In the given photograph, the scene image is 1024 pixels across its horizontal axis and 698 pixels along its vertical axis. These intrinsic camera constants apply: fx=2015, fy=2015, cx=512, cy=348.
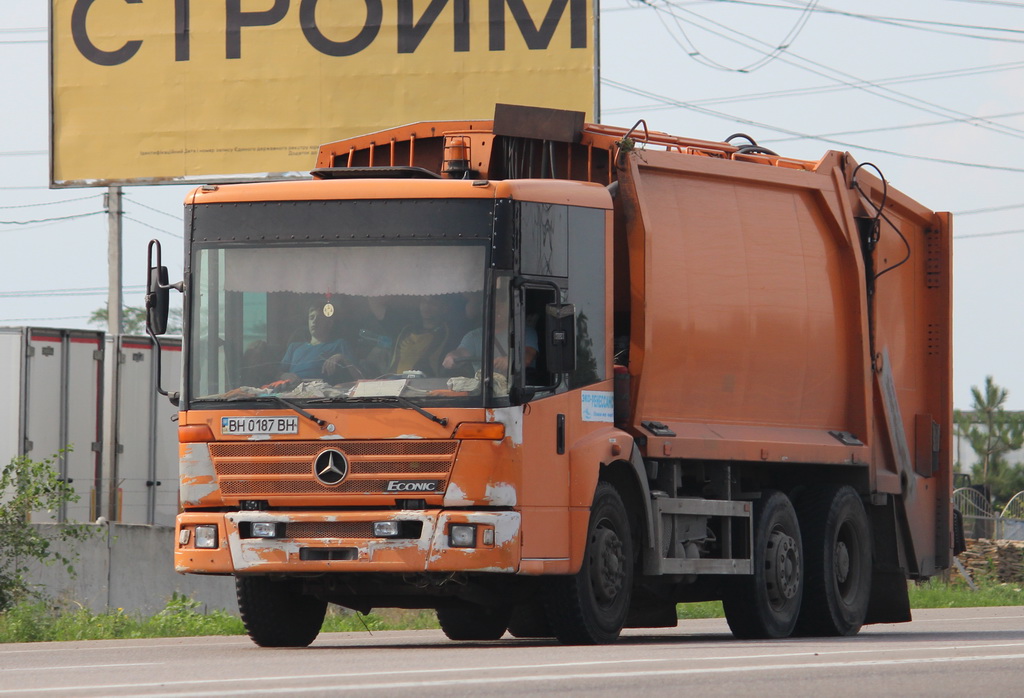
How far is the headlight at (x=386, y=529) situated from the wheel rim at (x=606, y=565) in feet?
4.64

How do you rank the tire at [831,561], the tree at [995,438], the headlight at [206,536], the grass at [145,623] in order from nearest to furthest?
the headlight at [206,536] < the tire at [831,561] < the grass at [145,623] < the tree at [995,438]

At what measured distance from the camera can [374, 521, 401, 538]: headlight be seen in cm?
1224

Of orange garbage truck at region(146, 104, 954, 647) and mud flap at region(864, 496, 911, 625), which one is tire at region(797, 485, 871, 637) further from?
mud flap at region(864, 496, 911, 625)

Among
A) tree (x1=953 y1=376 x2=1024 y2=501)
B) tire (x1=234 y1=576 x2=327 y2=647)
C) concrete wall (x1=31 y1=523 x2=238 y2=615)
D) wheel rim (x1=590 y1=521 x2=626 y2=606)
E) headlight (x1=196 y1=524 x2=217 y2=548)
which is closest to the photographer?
headlight (x1=196 y1=524 x2=217 y2=548)

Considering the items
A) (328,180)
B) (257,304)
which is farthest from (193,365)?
(328,180)

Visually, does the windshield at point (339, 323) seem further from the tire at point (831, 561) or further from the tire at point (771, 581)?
the tire at point (831, 561)

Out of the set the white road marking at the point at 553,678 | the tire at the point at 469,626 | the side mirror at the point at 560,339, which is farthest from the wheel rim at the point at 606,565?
the white road marking at the point at 553,678

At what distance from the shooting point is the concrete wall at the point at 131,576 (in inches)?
933

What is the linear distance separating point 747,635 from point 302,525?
419cm

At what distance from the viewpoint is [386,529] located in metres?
12.3

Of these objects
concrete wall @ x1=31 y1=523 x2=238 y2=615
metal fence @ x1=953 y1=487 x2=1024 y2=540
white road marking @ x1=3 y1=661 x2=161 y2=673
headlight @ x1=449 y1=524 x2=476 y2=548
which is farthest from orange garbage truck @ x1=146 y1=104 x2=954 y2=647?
metal fence @ x1=953 y1=487 x2=1024 y2=540

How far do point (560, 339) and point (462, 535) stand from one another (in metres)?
1.33

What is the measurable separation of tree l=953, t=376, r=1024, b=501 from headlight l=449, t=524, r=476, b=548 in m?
39.7

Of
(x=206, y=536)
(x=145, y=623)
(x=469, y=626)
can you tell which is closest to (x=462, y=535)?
(x=206, y=536)
